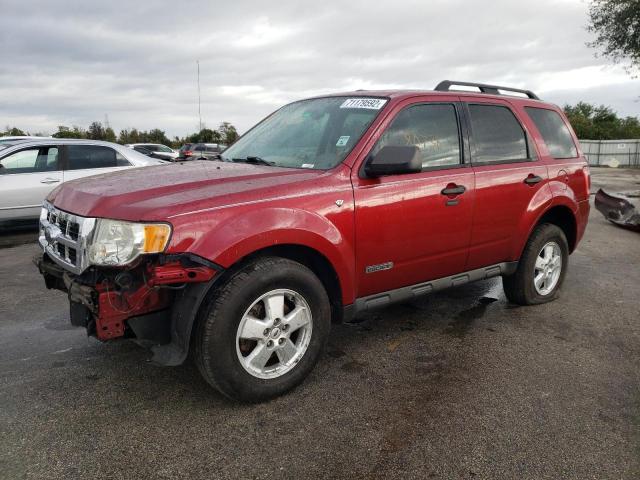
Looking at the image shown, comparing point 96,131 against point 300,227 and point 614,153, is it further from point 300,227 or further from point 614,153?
point 300,227

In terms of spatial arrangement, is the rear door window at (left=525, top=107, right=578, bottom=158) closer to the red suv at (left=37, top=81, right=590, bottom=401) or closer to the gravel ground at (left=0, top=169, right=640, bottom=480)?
the red suv at (left=37, top=81, right=590, bottom=401)

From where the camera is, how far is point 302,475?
2.41 metres

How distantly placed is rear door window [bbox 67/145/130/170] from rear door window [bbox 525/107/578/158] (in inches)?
257

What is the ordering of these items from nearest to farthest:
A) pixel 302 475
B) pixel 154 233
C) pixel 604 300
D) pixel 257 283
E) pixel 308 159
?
pixel 302 475
pixel 154 233
pixel 257 283
pixel 308 159
pixel 604 300

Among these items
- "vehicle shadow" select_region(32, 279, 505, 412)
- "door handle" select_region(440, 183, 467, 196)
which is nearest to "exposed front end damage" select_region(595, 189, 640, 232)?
"vehicle shadow" select_region(32, 279, 505, 412)

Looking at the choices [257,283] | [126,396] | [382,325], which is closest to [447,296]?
[382,325]

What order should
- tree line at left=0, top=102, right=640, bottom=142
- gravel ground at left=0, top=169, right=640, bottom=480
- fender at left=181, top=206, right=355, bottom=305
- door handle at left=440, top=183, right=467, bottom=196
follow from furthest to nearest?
tree line at left=0, top=102, right=640, bottom=142 < door handle at left=440, top=183, right=467, bottom=196 < fender at left=181, top=206, right=355, bottom=305 < gravel ground at left=0, top=169, right=640, bottom=480

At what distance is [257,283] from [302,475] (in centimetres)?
97

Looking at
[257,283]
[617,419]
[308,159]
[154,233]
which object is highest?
[308,159]

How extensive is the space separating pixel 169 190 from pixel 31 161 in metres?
6.42

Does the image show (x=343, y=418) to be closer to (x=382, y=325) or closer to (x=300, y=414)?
(x=300, y=414)

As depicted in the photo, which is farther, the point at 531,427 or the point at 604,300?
the point at 604,300

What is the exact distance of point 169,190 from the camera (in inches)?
115

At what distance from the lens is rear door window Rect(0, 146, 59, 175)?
796 cm
